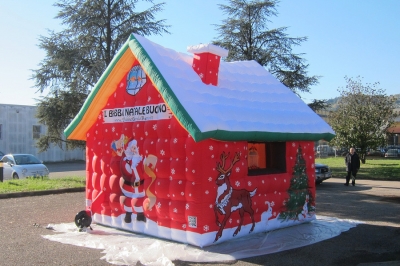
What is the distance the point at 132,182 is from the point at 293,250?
3511mm

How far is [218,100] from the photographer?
846cm

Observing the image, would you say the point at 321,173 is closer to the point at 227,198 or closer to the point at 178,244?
the point at 227,198

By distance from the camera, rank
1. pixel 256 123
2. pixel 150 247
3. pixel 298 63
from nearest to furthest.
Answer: pixel 150 247 → pixel 256 123 → pixel 298 63

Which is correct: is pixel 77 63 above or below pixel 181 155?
above

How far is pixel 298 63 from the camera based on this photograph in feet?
75.4

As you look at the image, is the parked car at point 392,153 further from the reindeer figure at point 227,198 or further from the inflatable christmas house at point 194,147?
the reindeer figure at point 227,198

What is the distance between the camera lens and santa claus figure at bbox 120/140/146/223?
880 centimetres

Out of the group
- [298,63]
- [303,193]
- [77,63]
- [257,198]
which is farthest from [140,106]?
[298,63]

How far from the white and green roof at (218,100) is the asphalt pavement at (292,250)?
2.31 m

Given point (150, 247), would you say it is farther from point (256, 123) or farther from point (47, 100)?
point (47, 100)

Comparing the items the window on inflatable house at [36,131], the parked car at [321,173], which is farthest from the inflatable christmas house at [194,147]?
the window on inflatable house at [36,131]

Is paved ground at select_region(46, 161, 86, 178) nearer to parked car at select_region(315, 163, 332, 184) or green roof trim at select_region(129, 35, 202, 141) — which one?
parked car at select_region(315, 163, 332, 184)

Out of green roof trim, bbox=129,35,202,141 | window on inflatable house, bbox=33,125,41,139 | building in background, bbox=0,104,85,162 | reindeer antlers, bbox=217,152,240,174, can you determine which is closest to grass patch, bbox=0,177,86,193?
green roof trim, bbox=129,35,202,141

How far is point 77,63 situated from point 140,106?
11374 mm
